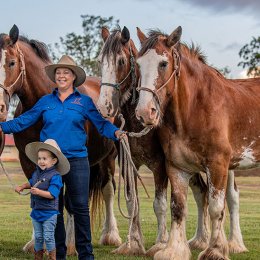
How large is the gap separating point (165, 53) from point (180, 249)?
227cm

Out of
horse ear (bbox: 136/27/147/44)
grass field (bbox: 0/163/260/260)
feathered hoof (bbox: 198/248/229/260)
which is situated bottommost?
grass field (bbox: 0/163/260/260)

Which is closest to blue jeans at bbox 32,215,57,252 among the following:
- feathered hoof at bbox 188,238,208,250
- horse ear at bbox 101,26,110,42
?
horse ear at bbox 101,26,110,42

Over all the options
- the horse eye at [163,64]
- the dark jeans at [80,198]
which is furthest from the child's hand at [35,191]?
the horse eye at [163,64]

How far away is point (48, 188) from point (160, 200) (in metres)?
2.15

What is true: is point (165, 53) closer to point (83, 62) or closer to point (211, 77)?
point (211, 77)

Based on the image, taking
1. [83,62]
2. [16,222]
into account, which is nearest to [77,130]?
[16,222]

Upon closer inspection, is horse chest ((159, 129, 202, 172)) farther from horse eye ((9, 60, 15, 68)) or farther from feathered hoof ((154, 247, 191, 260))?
horse eye ((9, 60, 15, 68))

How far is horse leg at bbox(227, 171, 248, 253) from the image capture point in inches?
345

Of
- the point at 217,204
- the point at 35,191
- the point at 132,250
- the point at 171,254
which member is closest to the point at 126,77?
the point at 217,204

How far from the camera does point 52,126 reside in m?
6.50

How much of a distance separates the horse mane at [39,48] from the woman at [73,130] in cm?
121

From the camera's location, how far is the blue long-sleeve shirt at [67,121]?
21.2 feet

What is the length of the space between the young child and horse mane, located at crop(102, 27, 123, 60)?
155cm

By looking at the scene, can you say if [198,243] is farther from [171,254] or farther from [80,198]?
[80,198]
